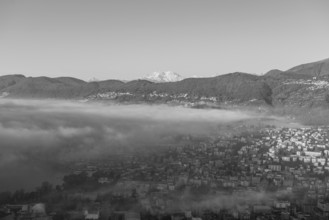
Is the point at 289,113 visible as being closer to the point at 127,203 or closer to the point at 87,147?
the point at 87,147

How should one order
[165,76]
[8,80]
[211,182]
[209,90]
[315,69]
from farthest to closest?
[165,76]
[8,80]
[315,69]
[209,90]
[211,182]

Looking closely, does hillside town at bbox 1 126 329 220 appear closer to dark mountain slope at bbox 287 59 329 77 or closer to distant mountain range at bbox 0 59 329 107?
distant mountain range at bbox 0 59 329 107

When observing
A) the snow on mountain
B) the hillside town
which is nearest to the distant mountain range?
the hillside town

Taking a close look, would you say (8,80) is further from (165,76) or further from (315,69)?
(165,76)

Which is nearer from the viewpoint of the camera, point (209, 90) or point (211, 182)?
point (211, 182)

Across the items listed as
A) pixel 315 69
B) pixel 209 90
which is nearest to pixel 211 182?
pixel 209 90

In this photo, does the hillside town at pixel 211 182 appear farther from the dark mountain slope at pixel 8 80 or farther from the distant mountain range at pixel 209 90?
the dark mountain slope at pixel 8 80
